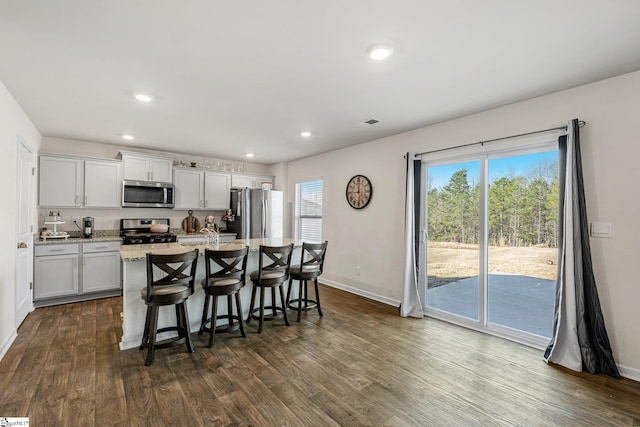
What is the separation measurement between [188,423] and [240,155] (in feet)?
16.2

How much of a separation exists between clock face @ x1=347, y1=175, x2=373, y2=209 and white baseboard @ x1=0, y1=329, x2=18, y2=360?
14.8 feet

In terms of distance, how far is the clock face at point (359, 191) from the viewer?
490cm

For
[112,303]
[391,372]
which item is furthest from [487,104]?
[112,303]

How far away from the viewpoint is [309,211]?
20.7 feet

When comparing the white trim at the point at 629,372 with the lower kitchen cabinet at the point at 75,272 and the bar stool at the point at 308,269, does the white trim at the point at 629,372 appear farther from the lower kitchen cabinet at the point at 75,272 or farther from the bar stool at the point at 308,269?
the lower kitchen cabinet at the point at 75,272

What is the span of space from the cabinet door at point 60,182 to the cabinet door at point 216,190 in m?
2.02

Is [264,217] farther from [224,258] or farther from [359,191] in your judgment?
[224,258]

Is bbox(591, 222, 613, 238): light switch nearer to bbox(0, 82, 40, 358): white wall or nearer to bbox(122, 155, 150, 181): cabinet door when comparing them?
bbox(0, 82, 40, 358): white wall

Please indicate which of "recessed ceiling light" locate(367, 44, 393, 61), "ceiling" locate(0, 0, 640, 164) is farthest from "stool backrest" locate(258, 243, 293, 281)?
"recessed ceiling light" locate(367, 44, 393, 61)

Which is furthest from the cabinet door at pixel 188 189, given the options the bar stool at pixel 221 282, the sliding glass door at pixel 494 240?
the sliding glass door at pixel 494 240

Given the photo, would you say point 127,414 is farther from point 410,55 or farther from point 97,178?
point 97,178

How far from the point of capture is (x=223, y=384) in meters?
2.38

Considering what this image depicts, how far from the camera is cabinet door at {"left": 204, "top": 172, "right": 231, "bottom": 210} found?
606 centimetres

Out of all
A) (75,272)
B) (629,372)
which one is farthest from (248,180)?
(629,372)
